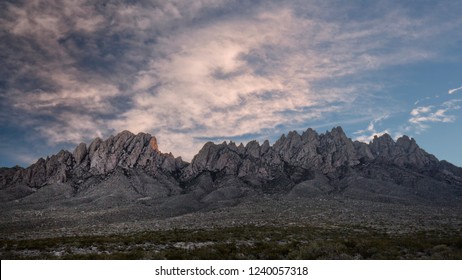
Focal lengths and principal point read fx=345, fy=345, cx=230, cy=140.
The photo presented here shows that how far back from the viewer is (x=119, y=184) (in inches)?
7854

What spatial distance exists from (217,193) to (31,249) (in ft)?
520

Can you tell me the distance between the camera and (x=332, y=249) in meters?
23.3

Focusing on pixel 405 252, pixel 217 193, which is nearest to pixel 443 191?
pixel 217 193

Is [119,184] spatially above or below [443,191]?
above

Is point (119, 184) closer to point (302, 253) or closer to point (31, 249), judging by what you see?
point (31, 249)

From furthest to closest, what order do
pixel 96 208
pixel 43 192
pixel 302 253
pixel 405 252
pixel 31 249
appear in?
pixel 43 192 < pixel 96 208 < pixel 31 249 < pixel 405 252 < pixel 302 253

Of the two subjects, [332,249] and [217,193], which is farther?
[217,193]

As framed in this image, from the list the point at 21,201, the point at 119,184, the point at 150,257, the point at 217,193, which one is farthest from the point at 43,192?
the point at 150,257

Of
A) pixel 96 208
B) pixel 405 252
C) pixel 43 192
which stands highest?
pixel 43 192
